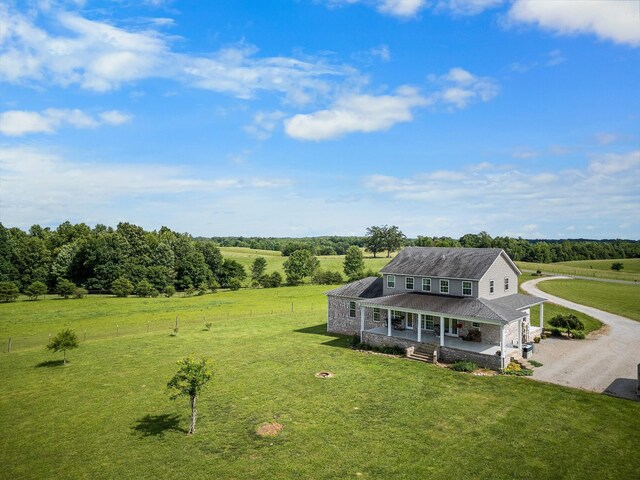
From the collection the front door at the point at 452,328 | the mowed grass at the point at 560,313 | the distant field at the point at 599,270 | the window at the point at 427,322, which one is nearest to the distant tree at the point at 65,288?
the window at the point at 427,322

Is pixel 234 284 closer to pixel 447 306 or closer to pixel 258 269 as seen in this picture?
pixel 258 269

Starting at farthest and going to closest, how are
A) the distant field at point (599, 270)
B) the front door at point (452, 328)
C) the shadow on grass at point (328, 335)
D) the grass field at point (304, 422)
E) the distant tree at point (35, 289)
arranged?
the distant field at point (599, 270)
the distant tree at point (35, 289)
the shadow on grass at point (328, 335)
the front door at point (452, 328)
the grass field at point (304, 422)

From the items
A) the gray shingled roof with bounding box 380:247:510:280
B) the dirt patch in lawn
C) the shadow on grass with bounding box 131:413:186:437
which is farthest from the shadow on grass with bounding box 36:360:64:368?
the gray shingled roof with bounding box 380:247:510:280

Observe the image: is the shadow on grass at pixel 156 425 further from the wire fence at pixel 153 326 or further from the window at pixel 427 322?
the wire fence at pixel 153 326

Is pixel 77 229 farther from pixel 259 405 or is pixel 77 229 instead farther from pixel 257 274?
pixel 259 405

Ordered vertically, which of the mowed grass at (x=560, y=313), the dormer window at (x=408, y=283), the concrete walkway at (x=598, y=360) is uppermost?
the dormer window at (x=408, y=283)

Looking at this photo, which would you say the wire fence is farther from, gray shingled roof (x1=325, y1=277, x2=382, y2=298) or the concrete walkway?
the concrete walkway

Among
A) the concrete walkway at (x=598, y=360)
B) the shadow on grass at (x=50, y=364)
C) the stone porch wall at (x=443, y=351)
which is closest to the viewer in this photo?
the concrete walkway at (x=598, y=360)

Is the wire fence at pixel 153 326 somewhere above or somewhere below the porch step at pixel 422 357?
below
